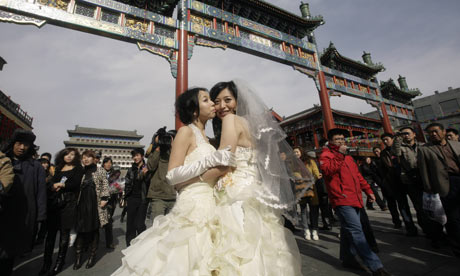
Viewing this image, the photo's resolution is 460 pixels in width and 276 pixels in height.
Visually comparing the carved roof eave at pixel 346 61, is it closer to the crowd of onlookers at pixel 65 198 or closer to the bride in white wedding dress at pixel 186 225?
the crowd of onlookers at pixel 65 198

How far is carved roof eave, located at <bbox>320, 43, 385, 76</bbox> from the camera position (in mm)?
12065

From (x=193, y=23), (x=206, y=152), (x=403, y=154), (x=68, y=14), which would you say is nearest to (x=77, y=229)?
(x=206, y=152)

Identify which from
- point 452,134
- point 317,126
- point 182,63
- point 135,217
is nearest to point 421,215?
point 452,134

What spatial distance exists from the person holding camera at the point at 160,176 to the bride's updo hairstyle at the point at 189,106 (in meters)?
1.40

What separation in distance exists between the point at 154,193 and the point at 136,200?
1.67 ft

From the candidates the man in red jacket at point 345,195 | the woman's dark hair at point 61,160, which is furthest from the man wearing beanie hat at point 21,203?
the man in red jacket at point 345,195

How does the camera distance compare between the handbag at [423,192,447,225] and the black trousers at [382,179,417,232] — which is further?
the black trousers at [382,179,417,232]

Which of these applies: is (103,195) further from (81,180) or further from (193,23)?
(193,23)

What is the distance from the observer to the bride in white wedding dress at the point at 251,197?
1038 millimetres

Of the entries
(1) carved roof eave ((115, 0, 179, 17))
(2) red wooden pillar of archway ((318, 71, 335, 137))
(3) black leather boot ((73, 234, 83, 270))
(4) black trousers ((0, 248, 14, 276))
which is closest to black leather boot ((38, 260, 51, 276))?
(3) black leather boot ((73, 234, 83, 270))

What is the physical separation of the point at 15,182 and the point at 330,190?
3.21 meters

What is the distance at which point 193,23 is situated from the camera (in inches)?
292

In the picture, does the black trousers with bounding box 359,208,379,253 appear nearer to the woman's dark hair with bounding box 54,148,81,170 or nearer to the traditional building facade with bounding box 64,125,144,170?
the woman's dark hair with bounding box 54,148,81,170

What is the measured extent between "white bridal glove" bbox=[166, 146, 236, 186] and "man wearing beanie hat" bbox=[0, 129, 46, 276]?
68.8 inches
